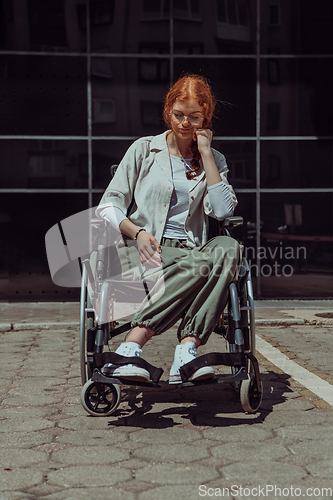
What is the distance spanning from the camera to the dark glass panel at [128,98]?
10.1 metres

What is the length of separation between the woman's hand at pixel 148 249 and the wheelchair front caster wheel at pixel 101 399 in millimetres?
720

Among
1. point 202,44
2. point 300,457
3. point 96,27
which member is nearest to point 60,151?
point 96,27

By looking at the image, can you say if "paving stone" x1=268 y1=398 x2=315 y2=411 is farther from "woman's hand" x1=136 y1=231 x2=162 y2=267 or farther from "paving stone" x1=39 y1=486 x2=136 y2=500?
"paving stone" x1=39 y1=486 x2=136 y2=500

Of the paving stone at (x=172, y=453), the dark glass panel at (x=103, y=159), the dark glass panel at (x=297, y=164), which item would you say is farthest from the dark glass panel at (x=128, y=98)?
the paving stone at (x=172, y=453)

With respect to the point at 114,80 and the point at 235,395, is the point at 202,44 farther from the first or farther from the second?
the point at 235,395

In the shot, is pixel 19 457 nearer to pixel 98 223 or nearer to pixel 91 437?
pixel 91 437

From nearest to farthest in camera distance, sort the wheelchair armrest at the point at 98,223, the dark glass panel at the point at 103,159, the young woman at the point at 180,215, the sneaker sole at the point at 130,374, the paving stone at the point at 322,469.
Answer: the paving stone at the point at 322,469 → the sneaker sole at the point at 130,374 → the young woman at the point at 180,215 → the wheelchair armrest at the point at 98,223 → the dark glass panel at the point at 103,159

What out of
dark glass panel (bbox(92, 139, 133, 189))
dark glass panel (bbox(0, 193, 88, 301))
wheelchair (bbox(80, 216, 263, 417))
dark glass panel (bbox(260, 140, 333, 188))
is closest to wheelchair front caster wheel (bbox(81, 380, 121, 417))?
wheelchair (bbox(80, 216, 263, 417))

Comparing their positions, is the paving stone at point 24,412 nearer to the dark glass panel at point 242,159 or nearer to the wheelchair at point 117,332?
the wheelchair at point 117,332

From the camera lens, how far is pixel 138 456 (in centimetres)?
275

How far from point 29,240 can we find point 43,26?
3.52 m

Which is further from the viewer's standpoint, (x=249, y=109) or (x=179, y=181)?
(x=249, y=109)

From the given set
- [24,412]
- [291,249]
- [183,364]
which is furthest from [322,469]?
[291,249]

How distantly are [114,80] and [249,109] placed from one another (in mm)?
2302
